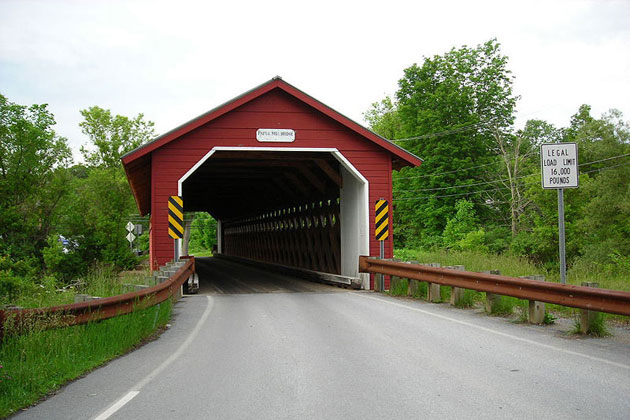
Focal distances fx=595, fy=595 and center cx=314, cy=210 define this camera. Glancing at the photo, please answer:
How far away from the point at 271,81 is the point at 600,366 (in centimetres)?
1085

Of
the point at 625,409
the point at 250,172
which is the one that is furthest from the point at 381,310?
the point at 250,172

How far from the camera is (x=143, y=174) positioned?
17.5 metres

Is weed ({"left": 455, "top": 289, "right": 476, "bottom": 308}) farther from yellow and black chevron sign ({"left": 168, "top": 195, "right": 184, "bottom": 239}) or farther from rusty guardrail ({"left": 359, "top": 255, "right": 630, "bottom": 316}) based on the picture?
yellow and black chevron sign ({"left": 168, "top": 195, "right": 184, "bottom": 239})

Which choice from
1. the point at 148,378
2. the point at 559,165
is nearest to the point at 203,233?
the point at 559,165

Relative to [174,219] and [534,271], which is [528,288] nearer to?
[534,271]

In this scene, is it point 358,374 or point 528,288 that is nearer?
point 358,374

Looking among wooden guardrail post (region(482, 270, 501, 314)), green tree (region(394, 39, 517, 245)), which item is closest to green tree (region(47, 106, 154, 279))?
wooden guardrail post (region(482, 270, 501, 314))

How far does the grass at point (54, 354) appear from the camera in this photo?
4.93m

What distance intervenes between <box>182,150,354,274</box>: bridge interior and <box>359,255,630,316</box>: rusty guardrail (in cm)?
500

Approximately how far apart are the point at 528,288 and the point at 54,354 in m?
6.05

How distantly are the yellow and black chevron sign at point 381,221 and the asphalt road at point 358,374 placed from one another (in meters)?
5.94

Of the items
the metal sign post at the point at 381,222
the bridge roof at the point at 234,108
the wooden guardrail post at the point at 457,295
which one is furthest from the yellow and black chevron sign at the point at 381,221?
the wooden guardrail post at the point at 457,295

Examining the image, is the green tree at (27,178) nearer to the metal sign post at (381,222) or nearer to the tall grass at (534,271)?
the metal sign post at (381,222)

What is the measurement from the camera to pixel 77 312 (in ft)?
20.9
